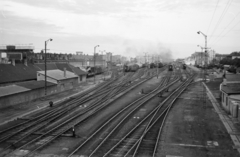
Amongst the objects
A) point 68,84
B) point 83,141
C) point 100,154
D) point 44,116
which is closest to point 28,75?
point 68,84

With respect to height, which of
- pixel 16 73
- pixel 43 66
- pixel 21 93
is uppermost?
pixel 43 66

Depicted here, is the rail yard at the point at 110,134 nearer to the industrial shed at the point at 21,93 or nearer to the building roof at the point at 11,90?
the industrial shed at the point at 21,93

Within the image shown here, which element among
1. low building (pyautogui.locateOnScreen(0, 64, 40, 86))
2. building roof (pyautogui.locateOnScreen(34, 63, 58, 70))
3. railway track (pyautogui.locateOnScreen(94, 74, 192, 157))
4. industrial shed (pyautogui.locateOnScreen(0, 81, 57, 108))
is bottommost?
railway track (pyautogui.locateOnScreen(94, 74, 192, 157))

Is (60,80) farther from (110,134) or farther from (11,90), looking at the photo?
(110,134)

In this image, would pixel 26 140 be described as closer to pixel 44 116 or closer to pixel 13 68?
pixel 44 116

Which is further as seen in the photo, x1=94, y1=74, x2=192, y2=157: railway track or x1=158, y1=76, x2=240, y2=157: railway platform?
x1=158, y1=76, x2=240, y2=157: railway platform

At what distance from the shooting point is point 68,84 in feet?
140

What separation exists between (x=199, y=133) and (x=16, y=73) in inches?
1191

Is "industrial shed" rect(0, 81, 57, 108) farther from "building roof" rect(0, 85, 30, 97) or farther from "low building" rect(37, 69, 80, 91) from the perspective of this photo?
"low building" rect(37, 69, 80, 91)

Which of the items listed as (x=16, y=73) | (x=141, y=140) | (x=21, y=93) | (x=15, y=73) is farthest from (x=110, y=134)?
(x=16, y=73)

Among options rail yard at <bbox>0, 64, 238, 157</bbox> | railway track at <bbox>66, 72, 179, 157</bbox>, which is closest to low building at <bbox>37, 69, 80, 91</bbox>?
rail yard at <bbox>0, 64, 238, 157</bbox>

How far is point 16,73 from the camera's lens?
37.0 meters

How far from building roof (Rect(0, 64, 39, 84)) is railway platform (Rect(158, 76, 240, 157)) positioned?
23.2 m

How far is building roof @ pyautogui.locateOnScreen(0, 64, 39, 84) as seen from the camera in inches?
1297
